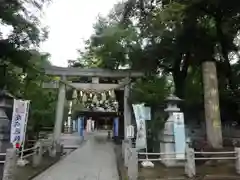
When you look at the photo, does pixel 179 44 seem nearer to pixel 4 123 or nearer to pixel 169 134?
pixel 169 134

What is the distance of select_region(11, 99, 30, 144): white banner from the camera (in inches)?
438

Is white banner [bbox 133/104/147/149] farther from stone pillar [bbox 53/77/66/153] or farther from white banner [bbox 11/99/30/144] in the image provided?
stone pillar [bbox 53/77/66/153]

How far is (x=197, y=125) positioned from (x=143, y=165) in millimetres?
7678

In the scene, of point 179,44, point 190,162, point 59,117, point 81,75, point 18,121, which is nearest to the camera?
point 190,162

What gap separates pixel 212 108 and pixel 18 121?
→ 7728mm

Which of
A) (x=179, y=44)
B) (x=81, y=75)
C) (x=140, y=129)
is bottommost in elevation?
(x=140, y=129)

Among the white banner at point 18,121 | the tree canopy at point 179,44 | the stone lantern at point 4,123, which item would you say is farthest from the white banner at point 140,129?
the stone lantern at point 4,123

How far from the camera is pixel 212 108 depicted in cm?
1284

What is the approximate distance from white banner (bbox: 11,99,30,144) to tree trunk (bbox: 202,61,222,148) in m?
7.36

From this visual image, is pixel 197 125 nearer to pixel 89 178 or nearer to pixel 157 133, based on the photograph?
pixel 157 133

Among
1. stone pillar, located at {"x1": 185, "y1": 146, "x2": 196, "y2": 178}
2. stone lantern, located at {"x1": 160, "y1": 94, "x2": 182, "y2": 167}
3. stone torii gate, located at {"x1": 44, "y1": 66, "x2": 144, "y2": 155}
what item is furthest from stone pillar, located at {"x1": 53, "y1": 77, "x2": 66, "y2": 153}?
stone pillar, located at {"x1": 185, "y1": 146, "x2": 196, "y2": 178}

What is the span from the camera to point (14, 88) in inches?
577

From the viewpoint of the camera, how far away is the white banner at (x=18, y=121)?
11125mm

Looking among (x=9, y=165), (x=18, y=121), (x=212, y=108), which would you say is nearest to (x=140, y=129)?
(x=212, y=108)
